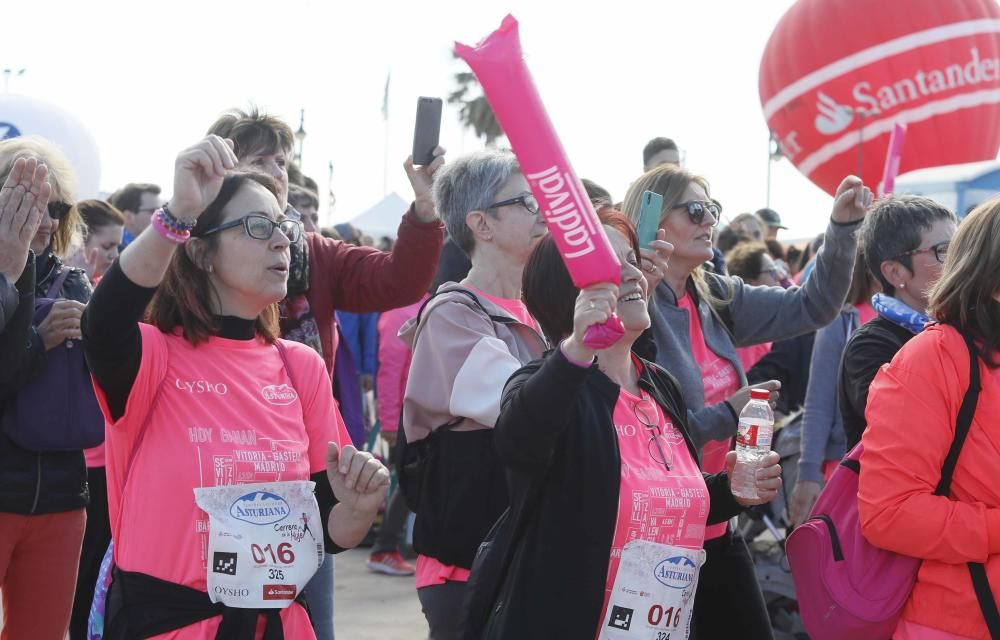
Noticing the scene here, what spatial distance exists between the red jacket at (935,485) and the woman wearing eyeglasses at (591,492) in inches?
12.2

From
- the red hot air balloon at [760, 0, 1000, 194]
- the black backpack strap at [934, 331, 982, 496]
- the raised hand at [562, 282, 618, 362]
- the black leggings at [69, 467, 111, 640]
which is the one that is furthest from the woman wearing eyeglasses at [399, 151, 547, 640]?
the red hot air balloon at [760, 0, 1000, 194]

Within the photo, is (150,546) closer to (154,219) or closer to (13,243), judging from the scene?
(154,219)

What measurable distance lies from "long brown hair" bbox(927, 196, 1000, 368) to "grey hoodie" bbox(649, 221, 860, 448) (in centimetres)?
81

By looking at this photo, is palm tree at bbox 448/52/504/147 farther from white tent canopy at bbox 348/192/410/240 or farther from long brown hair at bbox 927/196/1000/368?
long brown hair at bbox 927/196/1000/368

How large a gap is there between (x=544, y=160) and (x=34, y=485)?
2.37m

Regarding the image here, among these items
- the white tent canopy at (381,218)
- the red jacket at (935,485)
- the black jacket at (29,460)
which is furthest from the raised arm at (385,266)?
the white tent canopy at (381,218)

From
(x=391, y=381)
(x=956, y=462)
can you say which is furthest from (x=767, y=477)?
(x=391, y=381)

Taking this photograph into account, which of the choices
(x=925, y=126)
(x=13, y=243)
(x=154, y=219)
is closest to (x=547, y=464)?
(x=154, y=219)

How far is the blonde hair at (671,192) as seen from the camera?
4.19 meters

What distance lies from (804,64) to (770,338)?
1207 cm

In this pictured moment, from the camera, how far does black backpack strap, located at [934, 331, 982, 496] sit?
277cm

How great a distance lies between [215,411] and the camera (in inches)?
110

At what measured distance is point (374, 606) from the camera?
687 cm

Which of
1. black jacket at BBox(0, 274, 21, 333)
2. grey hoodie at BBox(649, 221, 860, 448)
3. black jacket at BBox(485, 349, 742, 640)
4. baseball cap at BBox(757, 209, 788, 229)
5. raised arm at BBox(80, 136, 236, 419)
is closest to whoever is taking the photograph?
raised arm at BBox(80, 136, 236, 419)
